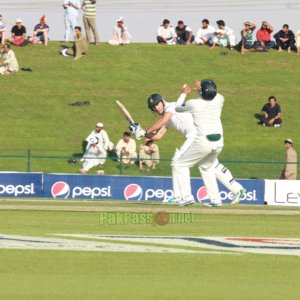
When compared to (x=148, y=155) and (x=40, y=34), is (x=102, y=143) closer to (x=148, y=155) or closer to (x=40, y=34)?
(x=148, y=155)

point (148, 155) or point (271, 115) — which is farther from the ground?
point (271, 115)

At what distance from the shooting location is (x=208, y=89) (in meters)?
17.5

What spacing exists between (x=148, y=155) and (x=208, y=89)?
50.5ft

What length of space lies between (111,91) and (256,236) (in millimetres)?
28037

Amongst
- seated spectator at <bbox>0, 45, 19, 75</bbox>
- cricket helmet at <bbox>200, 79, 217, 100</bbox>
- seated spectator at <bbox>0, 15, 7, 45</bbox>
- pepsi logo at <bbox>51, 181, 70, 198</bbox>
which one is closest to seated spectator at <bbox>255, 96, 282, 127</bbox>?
seated spectator at <bbox>0, 45, 19, 75</bbox>

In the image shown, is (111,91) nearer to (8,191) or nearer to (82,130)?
(82,130)

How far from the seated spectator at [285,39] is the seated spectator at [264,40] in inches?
11.5

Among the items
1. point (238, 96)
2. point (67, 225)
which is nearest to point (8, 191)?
point (238, 96)

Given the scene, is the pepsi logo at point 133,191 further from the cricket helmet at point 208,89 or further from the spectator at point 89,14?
the cricket helmet at point 208,89

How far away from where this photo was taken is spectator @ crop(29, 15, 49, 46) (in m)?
42.8

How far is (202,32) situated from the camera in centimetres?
4475

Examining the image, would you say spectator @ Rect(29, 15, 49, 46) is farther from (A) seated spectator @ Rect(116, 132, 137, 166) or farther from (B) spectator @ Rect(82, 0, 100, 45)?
(A) seated spectator @ Rect(116, 132, 137, 166)

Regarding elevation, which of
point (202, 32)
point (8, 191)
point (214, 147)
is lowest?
point (8, 191)

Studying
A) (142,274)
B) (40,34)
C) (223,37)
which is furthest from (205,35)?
(142,274)
